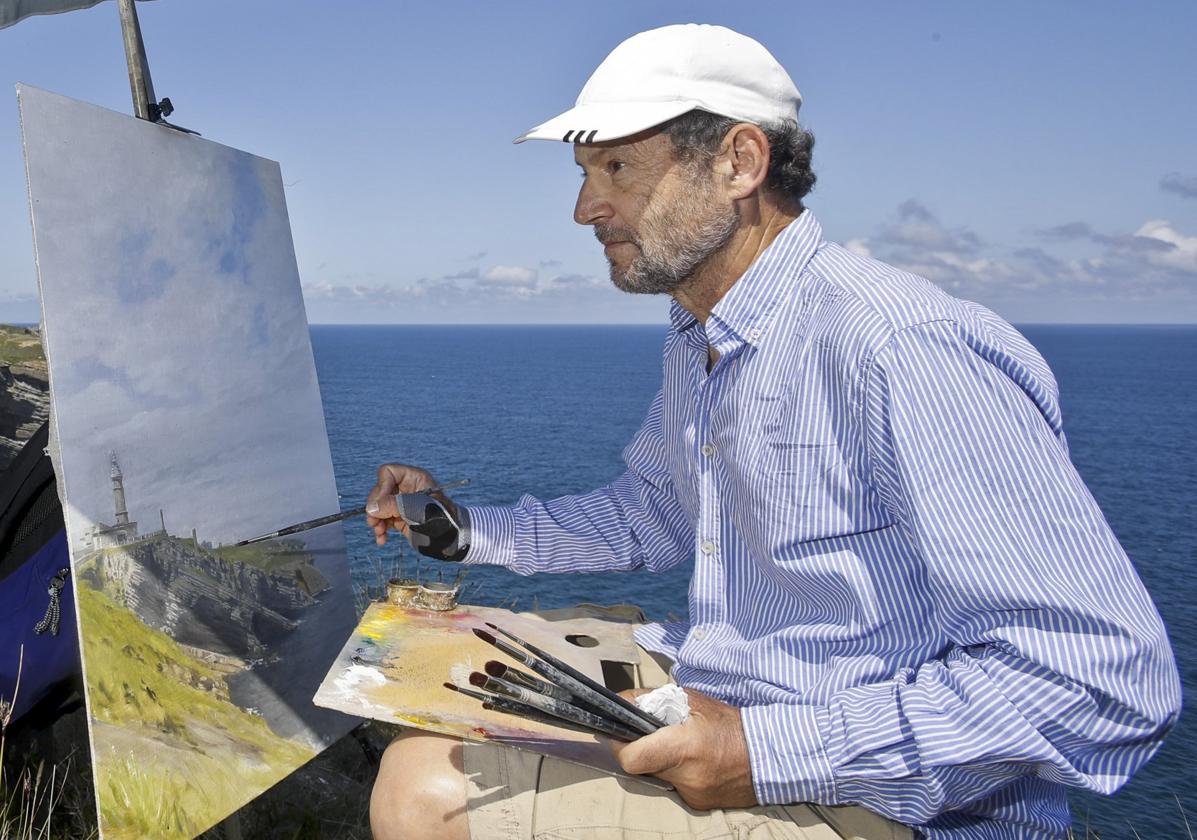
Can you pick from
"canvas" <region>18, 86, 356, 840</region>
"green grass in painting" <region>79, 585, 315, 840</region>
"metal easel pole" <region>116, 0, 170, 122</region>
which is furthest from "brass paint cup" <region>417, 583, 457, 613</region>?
"metal easel pole" <region>116, 0, 170, 122</region>

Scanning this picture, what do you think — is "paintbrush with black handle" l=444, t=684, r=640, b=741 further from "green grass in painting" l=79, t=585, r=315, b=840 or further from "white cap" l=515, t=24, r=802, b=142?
"white cap" l=515, t=24, r=802, b=142

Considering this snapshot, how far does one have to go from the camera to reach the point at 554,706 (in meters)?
1.64

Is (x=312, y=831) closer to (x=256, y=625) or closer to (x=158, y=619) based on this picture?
(x=256, y=625)

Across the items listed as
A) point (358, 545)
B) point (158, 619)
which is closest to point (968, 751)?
point (158, 619)

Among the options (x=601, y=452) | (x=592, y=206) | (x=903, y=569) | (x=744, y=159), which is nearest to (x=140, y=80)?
(x=592, y=206)

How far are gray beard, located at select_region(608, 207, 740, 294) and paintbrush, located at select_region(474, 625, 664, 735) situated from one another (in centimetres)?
82

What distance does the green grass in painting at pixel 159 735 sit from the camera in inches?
82.1

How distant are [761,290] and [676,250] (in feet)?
0.68

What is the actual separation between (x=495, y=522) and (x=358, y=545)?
1990 centimetres

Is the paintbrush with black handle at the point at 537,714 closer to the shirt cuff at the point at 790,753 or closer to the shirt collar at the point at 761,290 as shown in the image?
the shirt cuff at the point at 790,753

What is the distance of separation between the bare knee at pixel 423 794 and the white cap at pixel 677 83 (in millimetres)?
1272

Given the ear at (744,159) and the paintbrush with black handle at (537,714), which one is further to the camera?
the ear at (744,159)

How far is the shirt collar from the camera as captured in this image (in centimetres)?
193

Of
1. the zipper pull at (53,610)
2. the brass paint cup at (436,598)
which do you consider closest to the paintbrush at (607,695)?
the brass paint cup at (436,598)
